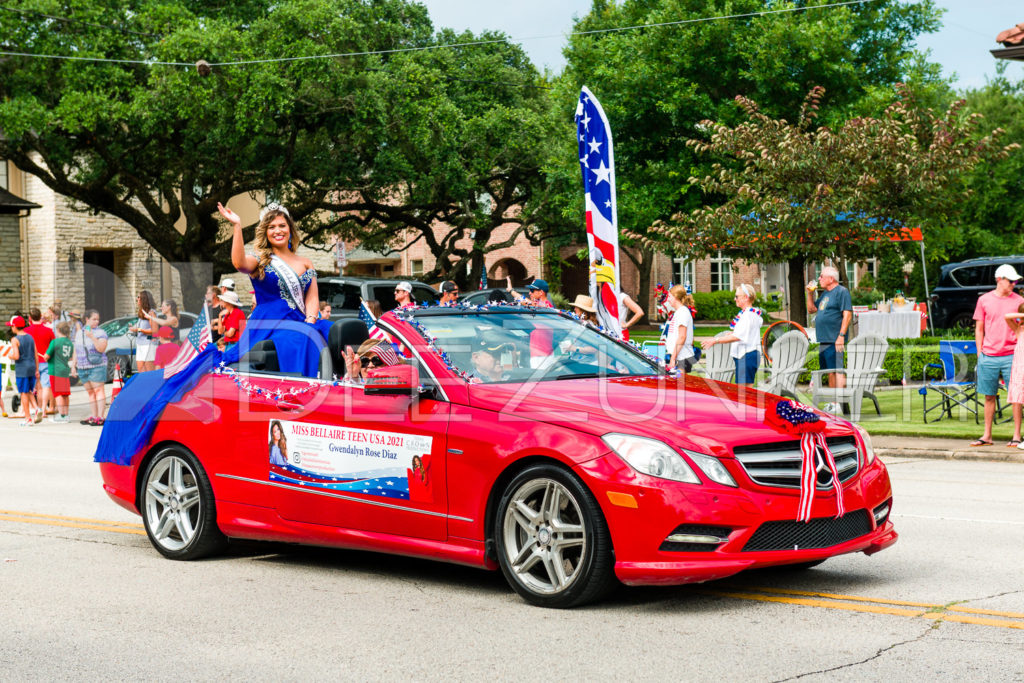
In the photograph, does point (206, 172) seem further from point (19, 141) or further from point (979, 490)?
point (979, 490)

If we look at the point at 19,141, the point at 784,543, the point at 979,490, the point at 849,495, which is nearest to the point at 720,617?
the point at 784,543

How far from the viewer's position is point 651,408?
6.29m

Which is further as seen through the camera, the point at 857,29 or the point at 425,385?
the point at 857,29

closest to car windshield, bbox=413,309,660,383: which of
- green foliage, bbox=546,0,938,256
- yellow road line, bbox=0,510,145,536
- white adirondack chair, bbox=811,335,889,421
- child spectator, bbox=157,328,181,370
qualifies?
yellow road line, bbox=0,510,145,536

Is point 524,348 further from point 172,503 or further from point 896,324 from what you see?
point 896,324

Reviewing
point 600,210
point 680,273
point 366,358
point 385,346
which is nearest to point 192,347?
point 366,358

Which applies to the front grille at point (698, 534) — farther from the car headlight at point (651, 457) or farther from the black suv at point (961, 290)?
the black suv at point (961, 290)

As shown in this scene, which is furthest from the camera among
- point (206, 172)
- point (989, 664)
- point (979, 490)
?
point (206, 172)

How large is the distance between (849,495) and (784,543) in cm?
50

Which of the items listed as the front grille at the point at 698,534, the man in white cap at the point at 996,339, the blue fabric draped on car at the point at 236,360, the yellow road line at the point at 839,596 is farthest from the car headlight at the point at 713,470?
the man in white cap at the point at 996,339

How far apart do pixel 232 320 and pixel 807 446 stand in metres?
6.69

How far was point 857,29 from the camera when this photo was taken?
3086 cm

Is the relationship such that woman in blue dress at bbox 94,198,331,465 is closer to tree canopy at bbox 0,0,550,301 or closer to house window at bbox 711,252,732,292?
tree canopy at bbox 0,0,550,301

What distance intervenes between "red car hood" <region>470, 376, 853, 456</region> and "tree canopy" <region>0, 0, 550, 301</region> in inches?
952
